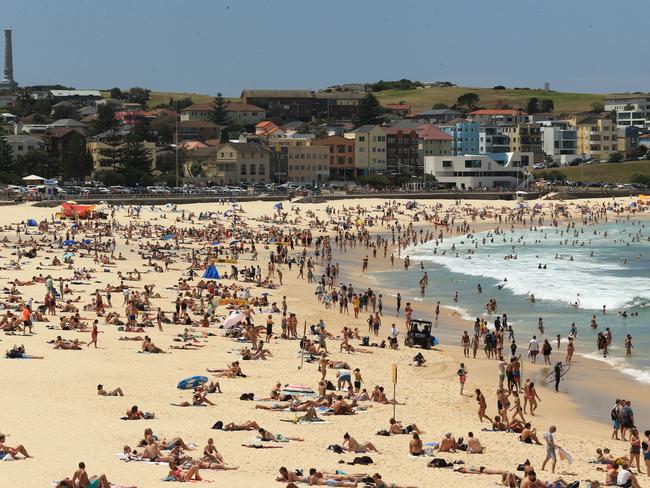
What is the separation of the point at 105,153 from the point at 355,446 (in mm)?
75713

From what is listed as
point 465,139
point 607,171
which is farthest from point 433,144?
point 607,171

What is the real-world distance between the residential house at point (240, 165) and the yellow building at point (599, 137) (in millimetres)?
48449

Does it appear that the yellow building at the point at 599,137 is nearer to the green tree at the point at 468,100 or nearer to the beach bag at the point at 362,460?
the green tree at the point at 468,100

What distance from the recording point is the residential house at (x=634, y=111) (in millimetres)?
141500

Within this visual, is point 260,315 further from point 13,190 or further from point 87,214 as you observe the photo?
point 13,190

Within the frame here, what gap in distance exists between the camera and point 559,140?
122 meters

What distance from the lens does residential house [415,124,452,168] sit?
104 metres

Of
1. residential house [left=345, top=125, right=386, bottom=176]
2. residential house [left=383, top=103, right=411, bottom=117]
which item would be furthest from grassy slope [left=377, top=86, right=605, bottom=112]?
residential house [left=345, top=125, right=386, bottom=176]

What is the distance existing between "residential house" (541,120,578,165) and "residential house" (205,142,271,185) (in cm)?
4266

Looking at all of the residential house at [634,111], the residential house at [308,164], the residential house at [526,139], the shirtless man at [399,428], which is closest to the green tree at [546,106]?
the residential house at [634,111]

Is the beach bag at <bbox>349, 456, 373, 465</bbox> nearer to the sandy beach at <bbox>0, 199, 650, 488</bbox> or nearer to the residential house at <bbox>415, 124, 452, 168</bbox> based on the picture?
the sandy beach at <bbox>0, 199, 650, 488</bbox>

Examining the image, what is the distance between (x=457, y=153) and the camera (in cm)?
11181

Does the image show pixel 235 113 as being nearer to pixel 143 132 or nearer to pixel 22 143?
pixel 143 132

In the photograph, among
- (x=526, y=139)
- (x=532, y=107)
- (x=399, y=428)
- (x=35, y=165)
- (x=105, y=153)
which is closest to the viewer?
(x=399, y=428)
